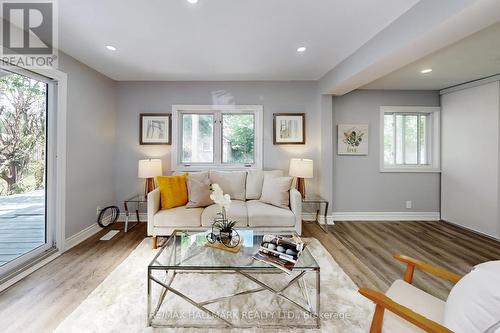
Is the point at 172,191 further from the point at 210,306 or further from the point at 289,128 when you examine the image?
the point at 289,128

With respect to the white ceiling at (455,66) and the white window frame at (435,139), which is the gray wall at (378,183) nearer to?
the white window frame at (435,139)

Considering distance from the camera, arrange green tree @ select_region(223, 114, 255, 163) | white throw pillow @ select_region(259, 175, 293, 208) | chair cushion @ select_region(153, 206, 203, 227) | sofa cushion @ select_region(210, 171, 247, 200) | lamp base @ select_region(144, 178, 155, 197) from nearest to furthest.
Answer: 1. chair cushion @ select_region(153, 206, 203, 227)
2. white throw pillow @ select_region(259, 175, 293, 208)
3. sofa cushion @ select_region(210, 171, 247, 200)
4. lamp base @ select_region(144, 178, 155, 197)
5. green tree @ select_region(223, 114, 255, 163)

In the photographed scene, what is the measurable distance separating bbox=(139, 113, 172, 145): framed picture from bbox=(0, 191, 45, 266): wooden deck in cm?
166

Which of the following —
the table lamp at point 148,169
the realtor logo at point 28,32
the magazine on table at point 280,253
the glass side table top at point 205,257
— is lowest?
the glass side table top at point 205,257

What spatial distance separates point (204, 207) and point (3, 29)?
272 cm

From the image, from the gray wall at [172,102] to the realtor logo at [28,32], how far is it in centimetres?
139

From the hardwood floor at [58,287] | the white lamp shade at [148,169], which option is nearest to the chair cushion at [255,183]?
the white lamp shade at [148,169]

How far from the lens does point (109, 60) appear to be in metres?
3.03

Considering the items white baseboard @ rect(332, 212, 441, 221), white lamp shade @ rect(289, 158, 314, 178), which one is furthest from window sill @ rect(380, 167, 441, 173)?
white lamp shade @ rect(289, 158, 314, 178)

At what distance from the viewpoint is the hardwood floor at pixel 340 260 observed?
1777mm

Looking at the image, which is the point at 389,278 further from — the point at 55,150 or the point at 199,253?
the point at 55,150

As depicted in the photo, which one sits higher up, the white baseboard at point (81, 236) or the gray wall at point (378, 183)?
the gray wall at point (378, 183)

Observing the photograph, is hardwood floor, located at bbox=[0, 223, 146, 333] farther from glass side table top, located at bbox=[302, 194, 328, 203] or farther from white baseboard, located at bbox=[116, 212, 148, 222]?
Answer: glass side table top, located at bbox=[302, 194, 328, 203]

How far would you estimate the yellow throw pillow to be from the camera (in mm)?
3027
